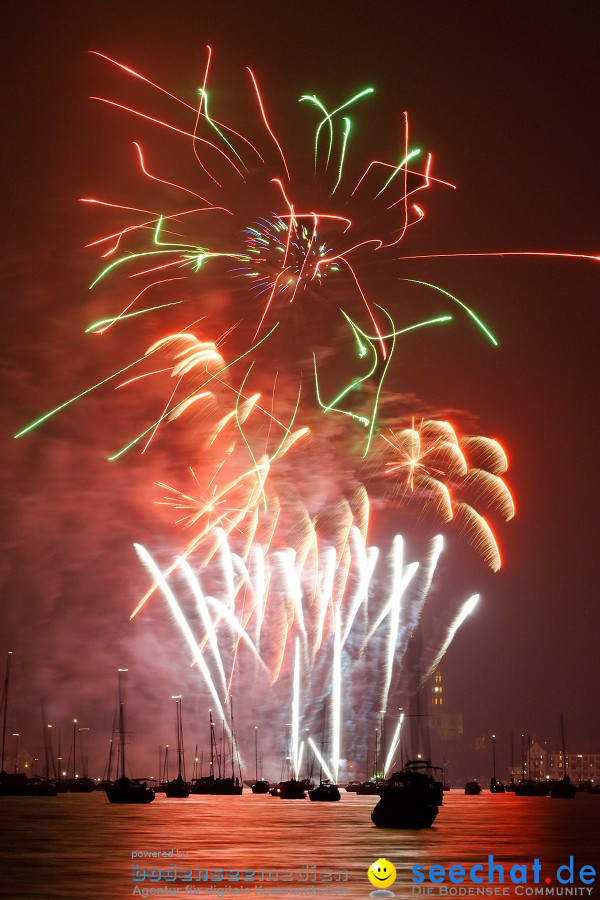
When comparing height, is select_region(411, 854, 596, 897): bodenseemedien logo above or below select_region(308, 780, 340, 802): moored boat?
above

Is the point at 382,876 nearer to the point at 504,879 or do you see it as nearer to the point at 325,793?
the point at 504,879

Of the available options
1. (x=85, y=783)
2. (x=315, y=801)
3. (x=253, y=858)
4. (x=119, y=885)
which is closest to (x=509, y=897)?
(x=119, y=885)

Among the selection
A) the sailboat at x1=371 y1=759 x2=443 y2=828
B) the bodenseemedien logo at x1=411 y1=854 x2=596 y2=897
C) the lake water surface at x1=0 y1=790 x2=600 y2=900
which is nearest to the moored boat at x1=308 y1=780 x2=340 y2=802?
the lake water surface at x1=0 y1=790 x2=600 y2=900

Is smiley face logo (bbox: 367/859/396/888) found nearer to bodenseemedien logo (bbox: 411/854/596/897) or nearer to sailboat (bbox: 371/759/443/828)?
bodenseemedien logo (bbox: 411/854/596/897)

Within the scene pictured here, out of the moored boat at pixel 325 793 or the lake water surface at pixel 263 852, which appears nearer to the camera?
the lake water surface at pixel 263 852

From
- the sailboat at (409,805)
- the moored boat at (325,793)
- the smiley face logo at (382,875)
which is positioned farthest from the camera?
the moored boat at (325,793)

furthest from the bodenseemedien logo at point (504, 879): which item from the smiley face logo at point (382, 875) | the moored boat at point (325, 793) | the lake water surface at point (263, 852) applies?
the moored boat at point (325, 793)

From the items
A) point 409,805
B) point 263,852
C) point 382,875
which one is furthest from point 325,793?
point 382,875

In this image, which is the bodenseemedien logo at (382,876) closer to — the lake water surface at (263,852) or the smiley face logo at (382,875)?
the smiley face logo at (382,875)

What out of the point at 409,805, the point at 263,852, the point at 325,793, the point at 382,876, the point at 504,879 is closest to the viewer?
the point at 382,876

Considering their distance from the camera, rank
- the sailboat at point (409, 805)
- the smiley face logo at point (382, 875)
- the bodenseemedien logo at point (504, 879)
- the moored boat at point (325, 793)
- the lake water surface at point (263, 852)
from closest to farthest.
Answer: the bodenseemedien logo at point (504, 879), the lake water surface at point (263, 852), the smiley face logo at point (382, 875), the sailboat at point (409, 805), the moored boat at point (325, 793)

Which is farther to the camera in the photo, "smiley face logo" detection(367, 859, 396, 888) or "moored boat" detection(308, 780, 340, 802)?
"moored boat" detection(308, 780, 340, 802)
